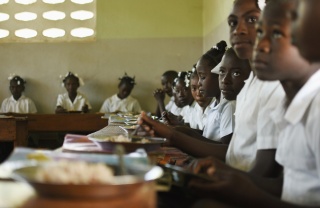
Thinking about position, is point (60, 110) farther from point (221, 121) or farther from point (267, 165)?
point (267, 165)

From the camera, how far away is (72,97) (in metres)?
7.71

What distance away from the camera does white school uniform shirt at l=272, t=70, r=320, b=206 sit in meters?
1.25

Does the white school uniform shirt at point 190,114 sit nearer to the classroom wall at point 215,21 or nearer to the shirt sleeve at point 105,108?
the classroom wall at point 215,21

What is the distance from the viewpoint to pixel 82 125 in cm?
630

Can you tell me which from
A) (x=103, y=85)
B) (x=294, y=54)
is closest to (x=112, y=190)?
(x=294, y=54)

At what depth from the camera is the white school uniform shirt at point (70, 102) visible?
7684 millimetres

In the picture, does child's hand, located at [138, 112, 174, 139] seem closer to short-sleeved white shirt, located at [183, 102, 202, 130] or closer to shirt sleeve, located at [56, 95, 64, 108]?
short-sleeved white shirt, located at [183, 102, 202, 130]

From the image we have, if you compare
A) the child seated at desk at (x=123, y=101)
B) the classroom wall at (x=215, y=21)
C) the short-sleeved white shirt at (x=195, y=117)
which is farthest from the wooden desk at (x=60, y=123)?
the classroom wall at (x=215, y=21)

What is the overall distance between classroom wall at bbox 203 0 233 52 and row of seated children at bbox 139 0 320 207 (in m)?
3.42

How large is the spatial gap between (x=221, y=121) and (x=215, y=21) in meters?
4.01

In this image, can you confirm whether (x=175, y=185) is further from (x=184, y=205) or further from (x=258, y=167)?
(x=258, y=167)

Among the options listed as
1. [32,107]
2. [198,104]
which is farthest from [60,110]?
[198,104]

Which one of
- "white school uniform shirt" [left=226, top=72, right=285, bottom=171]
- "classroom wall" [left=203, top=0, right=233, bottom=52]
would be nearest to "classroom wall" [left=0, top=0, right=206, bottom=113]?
"classroom wall" [left=203, top=0, right=233, bottom=52]

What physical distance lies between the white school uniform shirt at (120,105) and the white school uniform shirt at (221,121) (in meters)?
4.68
